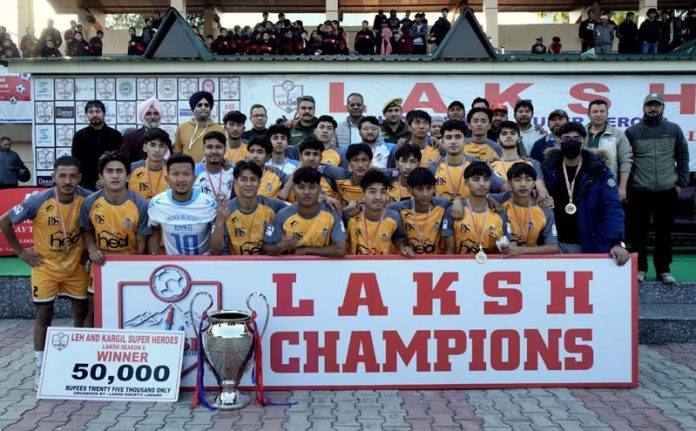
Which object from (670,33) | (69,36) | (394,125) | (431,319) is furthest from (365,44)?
(431,319)

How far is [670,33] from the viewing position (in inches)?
682

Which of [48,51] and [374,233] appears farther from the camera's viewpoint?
[48,51]

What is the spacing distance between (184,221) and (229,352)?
3.84 feet

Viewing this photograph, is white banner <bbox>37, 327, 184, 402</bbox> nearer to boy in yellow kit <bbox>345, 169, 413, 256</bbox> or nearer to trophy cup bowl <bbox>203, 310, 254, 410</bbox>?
trophy cup bowl <bbox>203, 310, 254, 410</bbox>

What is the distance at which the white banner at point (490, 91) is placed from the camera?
13.5 meters

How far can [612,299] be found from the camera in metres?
5.43

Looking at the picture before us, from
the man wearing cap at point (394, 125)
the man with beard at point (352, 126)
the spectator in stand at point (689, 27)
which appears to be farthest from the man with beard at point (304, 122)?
the spectator in stand at point (689, 27)

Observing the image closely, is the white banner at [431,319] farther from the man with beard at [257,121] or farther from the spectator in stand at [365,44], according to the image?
the spectator in stand at [365,44]

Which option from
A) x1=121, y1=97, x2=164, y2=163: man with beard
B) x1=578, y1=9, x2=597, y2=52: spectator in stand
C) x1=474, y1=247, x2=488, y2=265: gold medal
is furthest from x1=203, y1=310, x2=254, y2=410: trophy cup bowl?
x1=578, y1=9, x2=597, y2=52: spectator in stand

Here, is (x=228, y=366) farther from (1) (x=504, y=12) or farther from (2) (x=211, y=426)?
(1) (x=504, y=12)

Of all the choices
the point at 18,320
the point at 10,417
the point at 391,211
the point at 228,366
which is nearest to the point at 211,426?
the point at 228,366

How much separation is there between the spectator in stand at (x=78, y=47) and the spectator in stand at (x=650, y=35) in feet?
42.3

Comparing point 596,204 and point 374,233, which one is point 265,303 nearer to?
point 374,233

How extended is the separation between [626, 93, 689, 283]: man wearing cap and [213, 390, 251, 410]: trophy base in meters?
4.75
